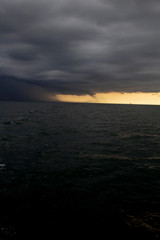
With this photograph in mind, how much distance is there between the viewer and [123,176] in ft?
43.8

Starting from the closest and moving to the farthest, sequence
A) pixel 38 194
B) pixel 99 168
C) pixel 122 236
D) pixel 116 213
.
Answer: pixel 122 236 < pixel 116 213 < pixel 38 194 < pixel 99 168

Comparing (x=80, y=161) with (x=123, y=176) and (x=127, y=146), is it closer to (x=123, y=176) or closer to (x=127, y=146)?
(x=123, y=176)

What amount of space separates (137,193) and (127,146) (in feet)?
41.3

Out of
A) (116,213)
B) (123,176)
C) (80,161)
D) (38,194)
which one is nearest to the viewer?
(116,213)

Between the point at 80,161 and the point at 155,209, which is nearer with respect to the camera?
the point at 155,209

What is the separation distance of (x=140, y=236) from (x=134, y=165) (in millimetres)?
8859

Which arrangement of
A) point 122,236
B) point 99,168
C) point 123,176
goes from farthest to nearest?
1. point 99,168
2. point 123,176
3. point 122,236

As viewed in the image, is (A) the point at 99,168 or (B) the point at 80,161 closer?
(A) the point at 99,168

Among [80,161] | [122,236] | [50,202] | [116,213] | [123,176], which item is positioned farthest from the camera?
[80,161]

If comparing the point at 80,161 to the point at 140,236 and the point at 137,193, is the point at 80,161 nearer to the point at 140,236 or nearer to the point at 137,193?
the point at 137,193

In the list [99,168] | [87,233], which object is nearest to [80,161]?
[99,168]

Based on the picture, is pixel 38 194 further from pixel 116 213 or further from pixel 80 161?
pixel 80 161

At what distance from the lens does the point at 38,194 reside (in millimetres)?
10367

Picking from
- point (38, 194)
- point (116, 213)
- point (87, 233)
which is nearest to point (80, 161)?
point (38, 194)
